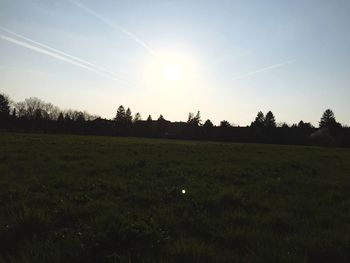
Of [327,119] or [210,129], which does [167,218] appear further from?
[327,119]

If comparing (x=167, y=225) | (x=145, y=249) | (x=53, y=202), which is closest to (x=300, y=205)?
(x=167, y=225)

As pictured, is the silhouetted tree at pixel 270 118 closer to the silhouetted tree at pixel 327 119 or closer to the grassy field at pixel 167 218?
the silhouetted tree at pixel 327 119

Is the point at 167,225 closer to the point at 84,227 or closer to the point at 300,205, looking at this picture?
the point at 84,227

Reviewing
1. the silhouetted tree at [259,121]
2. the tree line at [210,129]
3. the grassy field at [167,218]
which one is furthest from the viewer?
the silhouetted tree at [259,121]

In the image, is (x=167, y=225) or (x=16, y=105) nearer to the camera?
(x=167, y=225)

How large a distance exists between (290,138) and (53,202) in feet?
300

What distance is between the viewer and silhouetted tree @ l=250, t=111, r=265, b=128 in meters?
118

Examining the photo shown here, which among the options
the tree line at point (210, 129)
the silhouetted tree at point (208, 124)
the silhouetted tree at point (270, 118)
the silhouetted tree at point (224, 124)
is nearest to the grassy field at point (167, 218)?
the tree line at point (210, 129)

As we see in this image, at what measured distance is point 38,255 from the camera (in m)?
5.04

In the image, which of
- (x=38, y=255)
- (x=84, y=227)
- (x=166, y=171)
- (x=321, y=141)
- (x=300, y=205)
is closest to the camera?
(x=38, y=255)

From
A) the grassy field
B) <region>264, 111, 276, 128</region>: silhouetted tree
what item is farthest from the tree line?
the grassy field

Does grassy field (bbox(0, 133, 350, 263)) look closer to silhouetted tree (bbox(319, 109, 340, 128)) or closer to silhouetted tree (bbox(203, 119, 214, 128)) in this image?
silhouetted tree (bbox(203, 119, 214, 128))

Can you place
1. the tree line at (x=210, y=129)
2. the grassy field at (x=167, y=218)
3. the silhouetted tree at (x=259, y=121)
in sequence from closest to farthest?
the grassy field at (x=167, y=218) → the tree line at (x=210, y=129) → the silhouetted tree at (x=259, y=121)

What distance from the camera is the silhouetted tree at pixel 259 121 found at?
117575 millimetres
